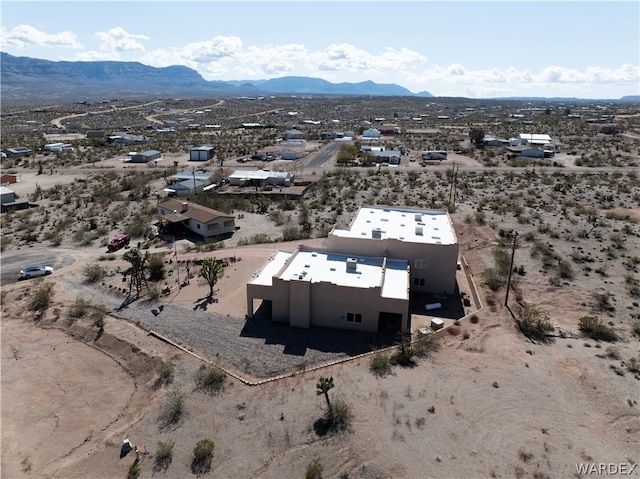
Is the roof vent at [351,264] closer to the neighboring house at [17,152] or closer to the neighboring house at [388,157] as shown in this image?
the neighboring house at [388,157]

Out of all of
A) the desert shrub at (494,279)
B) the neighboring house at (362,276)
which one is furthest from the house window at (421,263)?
the desert shrub at (494,279)

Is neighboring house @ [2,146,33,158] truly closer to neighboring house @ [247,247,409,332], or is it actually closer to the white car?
the white car

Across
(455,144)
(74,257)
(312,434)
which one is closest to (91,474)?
(312,434)

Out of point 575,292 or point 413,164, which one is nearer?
point 575,292

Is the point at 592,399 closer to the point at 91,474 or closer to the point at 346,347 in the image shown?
the point at 346,347

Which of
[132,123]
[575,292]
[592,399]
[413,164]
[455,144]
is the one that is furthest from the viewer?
[132,123]

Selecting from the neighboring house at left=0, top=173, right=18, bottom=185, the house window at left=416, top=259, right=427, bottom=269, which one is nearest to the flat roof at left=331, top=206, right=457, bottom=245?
the house window at left=416, top=259, right=427, bottom=269
